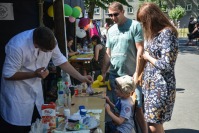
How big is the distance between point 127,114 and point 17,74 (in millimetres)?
1278

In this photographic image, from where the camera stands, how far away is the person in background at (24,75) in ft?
8.44

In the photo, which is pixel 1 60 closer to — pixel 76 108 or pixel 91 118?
pixel 76 108

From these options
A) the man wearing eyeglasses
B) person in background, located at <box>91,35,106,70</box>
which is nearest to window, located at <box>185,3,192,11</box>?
person in background, located at <box>91,35,106,70</box>

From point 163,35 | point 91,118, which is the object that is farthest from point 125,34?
point 91,118

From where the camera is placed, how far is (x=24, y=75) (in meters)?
2.65

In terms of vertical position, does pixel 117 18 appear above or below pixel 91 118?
above

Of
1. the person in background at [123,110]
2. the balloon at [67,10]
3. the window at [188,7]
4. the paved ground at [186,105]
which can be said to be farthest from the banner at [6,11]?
the window at [188,7]

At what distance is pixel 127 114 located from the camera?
124 inches

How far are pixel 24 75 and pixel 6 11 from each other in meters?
1.75

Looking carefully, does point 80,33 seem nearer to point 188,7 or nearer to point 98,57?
point 98,57

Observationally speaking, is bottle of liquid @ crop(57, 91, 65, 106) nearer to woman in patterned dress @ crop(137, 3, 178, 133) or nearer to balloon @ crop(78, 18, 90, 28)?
woman in patterned dress @ crop(137, 3, 178, 133)

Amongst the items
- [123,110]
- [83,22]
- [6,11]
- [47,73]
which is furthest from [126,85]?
[83,22]

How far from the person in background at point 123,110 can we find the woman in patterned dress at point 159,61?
12.3 inches

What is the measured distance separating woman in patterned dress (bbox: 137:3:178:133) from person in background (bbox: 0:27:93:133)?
95 cm
